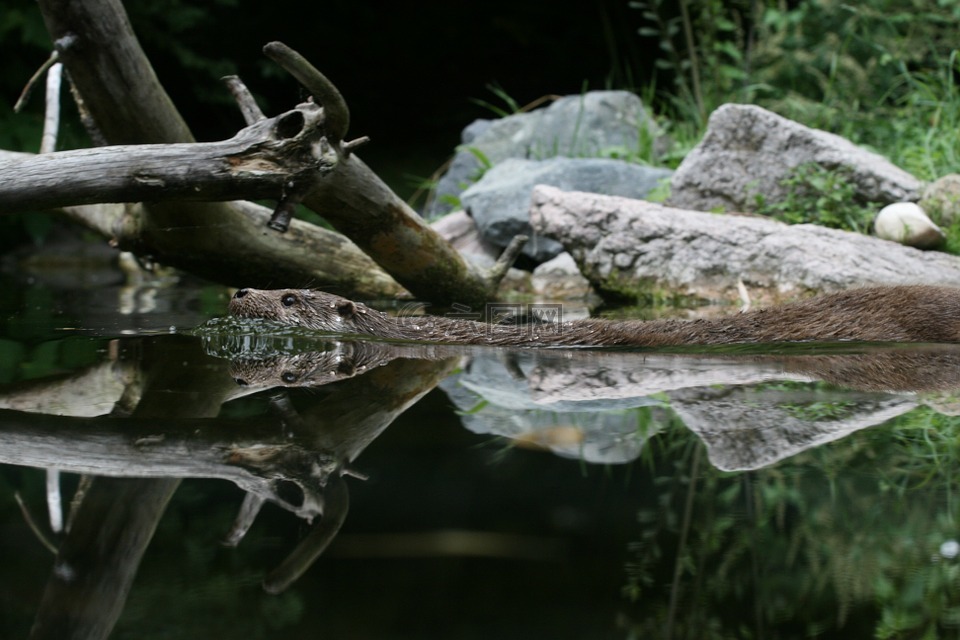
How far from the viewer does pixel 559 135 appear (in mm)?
8344

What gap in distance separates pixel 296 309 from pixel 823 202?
354 centimetres

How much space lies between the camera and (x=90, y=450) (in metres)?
1.93

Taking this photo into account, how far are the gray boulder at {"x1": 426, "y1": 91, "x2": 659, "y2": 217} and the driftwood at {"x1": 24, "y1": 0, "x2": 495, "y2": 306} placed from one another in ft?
10.5

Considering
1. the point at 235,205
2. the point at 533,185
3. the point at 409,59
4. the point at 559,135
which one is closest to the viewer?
the point at 235,205

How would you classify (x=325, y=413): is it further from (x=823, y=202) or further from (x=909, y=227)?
(x=823, y=202)

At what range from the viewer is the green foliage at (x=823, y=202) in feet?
18.6

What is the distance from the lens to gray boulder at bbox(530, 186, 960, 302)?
4824 millimetres

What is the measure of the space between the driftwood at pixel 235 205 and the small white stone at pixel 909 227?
2.37 meters

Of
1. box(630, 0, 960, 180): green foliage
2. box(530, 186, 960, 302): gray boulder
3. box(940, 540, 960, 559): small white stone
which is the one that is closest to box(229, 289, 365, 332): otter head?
box(530, 186, 960, 302): gray boulder

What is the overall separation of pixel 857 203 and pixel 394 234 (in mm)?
3111

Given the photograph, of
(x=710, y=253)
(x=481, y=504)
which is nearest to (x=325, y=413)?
(x=481, y=504)

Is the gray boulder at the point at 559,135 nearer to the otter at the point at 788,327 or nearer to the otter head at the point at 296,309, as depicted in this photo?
the otter head at the point at 296,309

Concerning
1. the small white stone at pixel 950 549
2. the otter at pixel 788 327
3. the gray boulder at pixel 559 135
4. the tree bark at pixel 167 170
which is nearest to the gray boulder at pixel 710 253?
the otter at pixel 788 327

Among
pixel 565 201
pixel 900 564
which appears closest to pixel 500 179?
pixel 565 201
